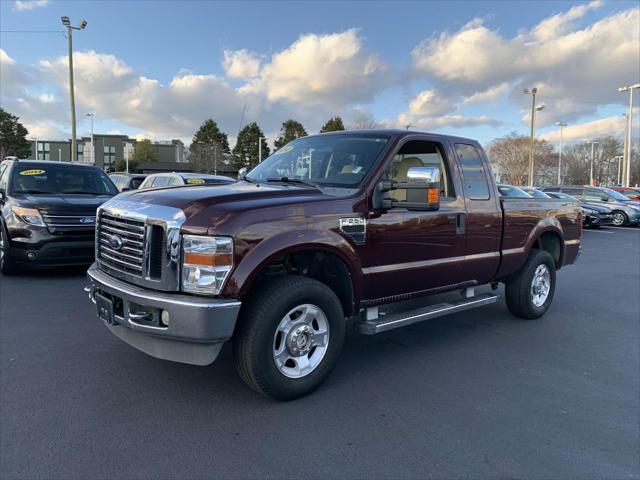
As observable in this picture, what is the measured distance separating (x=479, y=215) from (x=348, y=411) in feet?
8.24

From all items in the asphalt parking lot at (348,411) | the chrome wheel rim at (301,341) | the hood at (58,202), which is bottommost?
the asphalt parking lot at (348,411)

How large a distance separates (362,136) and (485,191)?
4.96 feet

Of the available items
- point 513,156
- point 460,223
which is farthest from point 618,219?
point 513,156

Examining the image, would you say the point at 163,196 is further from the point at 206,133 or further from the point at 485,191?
the point at 206,133

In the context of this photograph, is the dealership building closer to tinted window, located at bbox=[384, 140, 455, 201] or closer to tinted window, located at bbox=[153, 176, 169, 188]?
tinted window, located at bbox=[153, 176, 169, 188]

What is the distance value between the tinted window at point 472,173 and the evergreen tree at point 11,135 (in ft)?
216

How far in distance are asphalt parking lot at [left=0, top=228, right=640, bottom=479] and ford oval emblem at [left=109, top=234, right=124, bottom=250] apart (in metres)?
1.06

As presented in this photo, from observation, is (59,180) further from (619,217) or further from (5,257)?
(619,217)

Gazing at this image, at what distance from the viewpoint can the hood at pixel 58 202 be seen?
7305 millimetres

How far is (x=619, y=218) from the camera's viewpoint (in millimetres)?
21641

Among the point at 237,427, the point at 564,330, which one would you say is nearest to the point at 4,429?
the point at 237,427

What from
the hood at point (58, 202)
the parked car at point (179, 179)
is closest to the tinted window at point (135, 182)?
the parked car at point (179, 179)

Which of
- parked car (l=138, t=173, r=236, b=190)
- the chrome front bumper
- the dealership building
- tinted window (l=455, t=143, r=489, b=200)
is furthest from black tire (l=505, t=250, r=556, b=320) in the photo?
the dealership building

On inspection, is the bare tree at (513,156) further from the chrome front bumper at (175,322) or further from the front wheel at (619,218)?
the chrome front bumper at (175,322)
